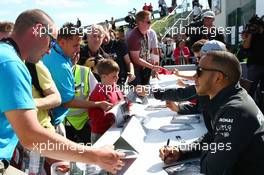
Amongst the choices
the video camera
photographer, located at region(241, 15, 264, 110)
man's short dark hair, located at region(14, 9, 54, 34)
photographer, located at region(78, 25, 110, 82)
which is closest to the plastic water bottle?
man's short dark hair, located at region(14, 9, 54, 34)

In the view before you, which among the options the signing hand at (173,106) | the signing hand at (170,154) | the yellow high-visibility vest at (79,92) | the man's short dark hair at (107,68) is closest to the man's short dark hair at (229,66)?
the signing hand at (170,154)

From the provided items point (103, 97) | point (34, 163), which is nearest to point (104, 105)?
point (103, 97)

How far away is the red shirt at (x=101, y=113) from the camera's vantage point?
9.25 feet

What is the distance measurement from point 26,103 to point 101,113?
1.32 m

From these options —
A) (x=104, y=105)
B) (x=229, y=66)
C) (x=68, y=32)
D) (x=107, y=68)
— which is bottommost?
(x=104, y=105)

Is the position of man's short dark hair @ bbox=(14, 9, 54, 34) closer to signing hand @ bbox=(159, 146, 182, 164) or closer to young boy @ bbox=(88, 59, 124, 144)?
signing hand @ bbox=(159, 146, 182, 164)

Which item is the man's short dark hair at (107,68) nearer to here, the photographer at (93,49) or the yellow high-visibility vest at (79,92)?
the yellow high-visibility vest at (79,92)

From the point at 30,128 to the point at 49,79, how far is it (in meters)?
1.04

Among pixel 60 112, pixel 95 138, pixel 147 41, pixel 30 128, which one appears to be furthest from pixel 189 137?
pixel 147 41

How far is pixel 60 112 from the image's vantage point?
2.86 m

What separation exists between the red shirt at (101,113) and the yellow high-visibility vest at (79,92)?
27 cm

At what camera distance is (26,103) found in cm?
150

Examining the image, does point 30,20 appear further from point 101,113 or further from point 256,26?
point 256,26

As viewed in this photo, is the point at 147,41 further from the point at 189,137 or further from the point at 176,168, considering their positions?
the point at 176,168
